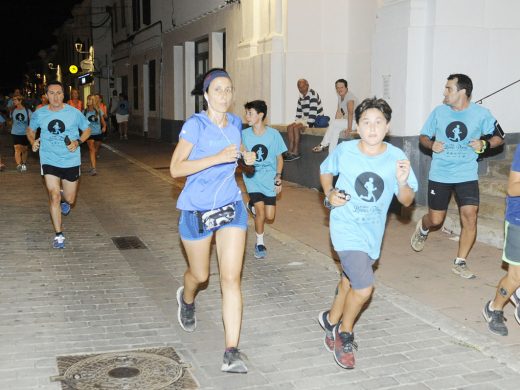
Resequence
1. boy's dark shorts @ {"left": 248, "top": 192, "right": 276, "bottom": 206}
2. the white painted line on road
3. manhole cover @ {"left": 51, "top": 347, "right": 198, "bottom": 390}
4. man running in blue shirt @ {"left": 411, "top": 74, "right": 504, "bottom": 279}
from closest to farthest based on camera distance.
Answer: manhole cover @ {"left": 51, "top": 347, "right": 198, "bottom": 390} < man running in blue shirt @ {"left": 411, "top": 74, "right": 504, "bottom": 279} < boy's dark shorts @ {"left": 248, "top": 192, "right": 276, "bottom": 206} < the white painted line on road

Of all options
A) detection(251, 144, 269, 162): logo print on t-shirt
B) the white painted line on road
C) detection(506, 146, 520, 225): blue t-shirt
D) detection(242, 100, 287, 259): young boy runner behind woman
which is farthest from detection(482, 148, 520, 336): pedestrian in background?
the white painted line on road

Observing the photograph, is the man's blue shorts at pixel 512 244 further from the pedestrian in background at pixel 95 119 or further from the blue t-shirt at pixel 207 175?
the pedestrian in background at pixel 95 119

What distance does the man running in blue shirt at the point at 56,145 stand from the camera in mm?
7980

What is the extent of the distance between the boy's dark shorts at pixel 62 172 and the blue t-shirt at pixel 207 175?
3.86 meters

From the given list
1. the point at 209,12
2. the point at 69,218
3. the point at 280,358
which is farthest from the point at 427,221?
the point at 209,12

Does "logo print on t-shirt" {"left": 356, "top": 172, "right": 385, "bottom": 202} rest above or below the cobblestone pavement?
above

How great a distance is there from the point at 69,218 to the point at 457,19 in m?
6.42

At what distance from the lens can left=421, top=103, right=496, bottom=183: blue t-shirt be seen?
666 cm

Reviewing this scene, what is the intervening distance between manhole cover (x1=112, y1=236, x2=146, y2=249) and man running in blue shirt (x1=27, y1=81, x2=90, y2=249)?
70 centimetres

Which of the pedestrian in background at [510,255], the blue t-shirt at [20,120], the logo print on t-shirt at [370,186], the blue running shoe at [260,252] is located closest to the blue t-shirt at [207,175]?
the logo print on t-shirt at [370,186]

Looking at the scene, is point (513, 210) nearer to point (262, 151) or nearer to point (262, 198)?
point (262, 151)

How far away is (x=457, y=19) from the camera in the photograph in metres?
9.38

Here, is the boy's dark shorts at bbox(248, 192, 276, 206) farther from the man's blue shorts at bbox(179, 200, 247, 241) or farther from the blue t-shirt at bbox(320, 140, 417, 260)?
the blue t-shirt at bbox(320, 140, 417, 260)

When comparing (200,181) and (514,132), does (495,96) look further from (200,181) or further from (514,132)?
(200,181)
